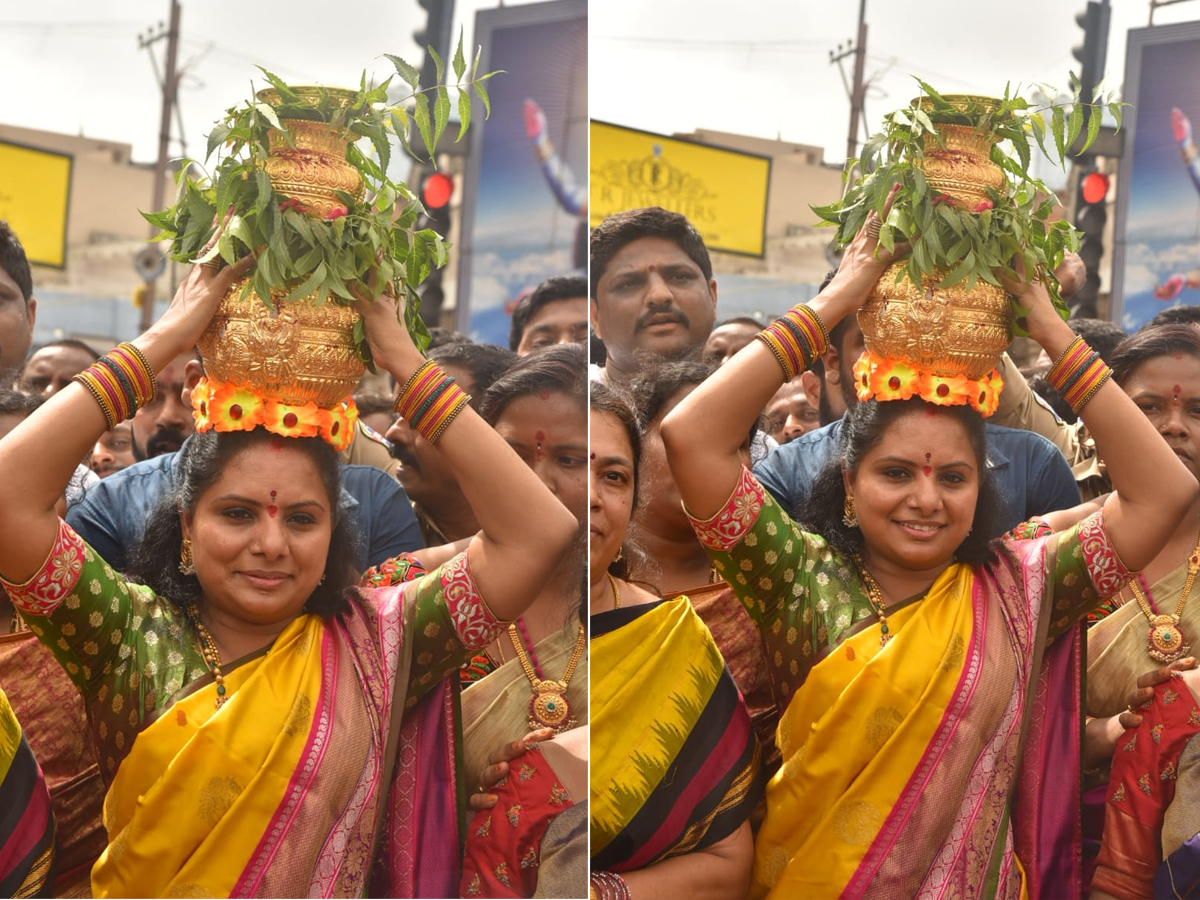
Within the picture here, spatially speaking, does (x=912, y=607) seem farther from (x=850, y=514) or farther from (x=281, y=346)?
(x=281, y=346)

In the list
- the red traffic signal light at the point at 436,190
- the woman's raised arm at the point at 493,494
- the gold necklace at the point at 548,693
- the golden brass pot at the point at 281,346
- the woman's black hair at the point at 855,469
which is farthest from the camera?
the red traffic signal light at the point at 436,190

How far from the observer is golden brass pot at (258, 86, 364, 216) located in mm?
2688

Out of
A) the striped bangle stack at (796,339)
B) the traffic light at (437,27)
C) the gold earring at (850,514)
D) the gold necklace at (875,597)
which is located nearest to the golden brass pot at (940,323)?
the striped bangle stack at (796,339)

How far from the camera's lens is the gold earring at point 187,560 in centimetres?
275

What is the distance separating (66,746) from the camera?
287 cm

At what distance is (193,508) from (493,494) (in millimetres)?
625

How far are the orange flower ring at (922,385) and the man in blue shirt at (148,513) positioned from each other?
1175 millimetres

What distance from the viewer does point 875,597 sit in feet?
9.75

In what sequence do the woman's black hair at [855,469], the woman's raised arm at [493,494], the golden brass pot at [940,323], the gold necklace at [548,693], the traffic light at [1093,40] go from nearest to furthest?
the woman's raised arm at [493,494], the golden brass pot at [940,323], the woman's black hair at [855,469], the gold necklace at [548,693], the traffic light at [1093,40]

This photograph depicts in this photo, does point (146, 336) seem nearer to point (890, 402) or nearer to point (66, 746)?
point (66, 746)

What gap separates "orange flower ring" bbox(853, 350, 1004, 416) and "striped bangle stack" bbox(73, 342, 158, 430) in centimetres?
154

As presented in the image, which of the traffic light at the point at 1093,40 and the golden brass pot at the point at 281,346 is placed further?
the traffic light at the point at 1093,40

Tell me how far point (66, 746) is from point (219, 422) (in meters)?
0.82

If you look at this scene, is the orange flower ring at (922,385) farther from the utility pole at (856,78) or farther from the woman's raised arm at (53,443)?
the woman's raised arm at (53,443)
